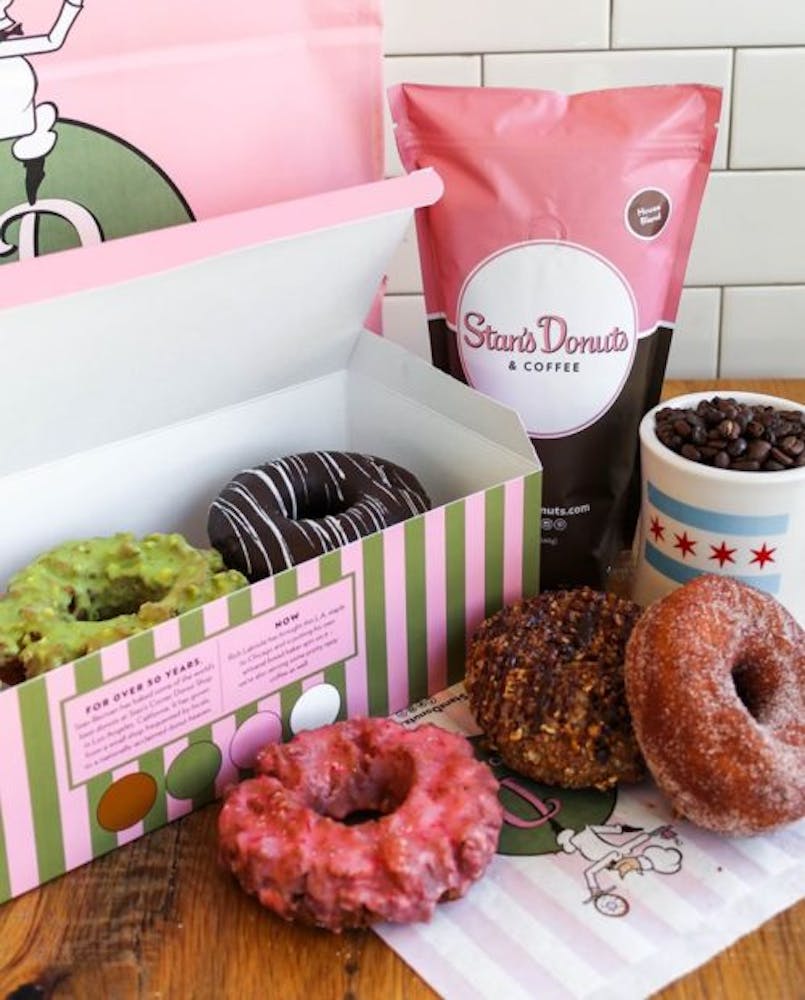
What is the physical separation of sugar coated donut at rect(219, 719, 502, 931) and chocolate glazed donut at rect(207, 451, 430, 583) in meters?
0.14

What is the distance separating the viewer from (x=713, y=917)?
0.74 meters

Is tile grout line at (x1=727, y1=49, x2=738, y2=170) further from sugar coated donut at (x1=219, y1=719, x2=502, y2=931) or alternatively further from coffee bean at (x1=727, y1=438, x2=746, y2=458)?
sugar coated donut at (x1=219, y1=719, x2=502, y2=931)

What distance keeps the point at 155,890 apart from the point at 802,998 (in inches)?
14.5

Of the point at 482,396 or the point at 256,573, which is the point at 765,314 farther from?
the point at 256,573

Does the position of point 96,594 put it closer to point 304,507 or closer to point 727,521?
point 304,507

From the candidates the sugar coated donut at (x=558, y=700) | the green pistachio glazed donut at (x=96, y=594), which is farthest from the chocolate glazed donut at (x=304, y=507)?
the sugar coated donut at (x=558, y=700)

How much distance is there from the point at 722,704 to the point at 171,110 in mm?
575

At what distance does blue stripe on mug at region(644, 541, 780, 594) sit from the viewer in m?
0.95

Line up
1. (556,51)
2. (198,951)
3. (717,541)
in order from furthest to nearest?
(556,51) → (717,541) → (198,951)

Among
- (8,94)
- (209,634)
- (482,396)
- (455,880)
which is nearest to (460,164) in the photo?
(482,396)

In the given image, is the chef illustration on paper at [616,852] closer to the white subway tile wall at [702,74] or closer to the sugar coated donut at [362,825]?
the sugar coated donut at [362,825]

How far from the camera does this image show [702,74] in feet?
4.20

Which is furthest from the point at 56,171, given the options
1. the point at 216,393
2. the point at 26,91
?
the point at 216,393

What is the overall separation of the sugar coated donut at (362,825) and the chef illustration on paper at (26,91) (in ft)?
1.46
